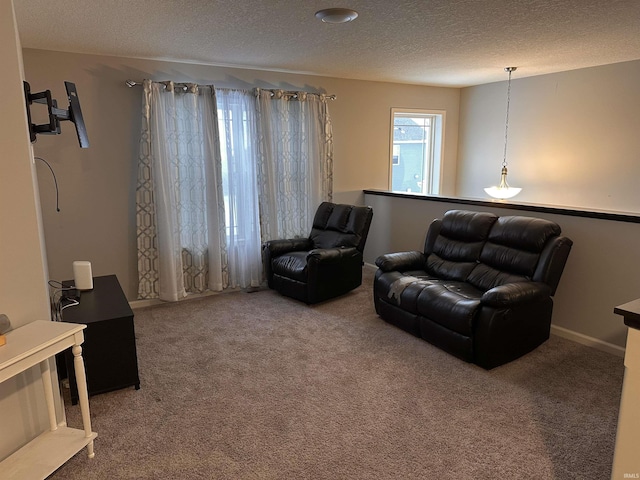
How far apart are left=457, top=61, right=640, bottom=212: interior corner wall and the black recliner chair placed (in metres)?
2.32

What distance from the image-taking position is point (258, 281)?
4.77 m

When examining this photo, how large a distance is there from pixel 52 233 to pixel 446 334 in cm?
354

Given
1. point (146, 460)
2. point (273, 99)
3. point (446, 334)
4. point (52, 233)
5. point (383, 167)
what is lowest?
point (146, 460)

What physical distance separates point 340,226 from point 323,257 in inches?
25.7

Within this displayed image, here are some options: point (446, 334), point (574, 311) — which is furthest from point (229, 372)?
point (574, 311)

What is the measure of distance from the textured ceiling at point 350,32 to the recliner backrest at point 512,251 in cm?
147

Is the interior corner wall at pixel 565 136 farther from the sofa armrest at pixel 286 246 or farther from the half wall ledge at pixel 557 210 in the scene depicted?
the sofa armrest at pixel 286 246

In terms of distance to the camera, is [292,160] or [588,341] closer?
[588,341]

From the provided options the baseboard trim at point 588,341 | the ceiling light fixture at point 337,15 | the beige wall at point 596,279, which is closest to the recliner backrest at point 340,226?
the beige wall at point 596,279

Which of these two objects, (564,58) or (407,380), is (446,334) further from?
(564,58)

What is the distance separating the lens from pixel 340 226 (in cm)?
470

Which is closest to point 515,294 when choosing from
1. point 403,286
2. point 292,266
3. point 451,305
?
point 451,305

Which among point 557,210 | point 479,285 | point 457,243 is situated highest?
point 557,210

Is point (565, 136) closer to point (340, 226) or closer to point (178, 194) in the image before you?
point (340, 226)
